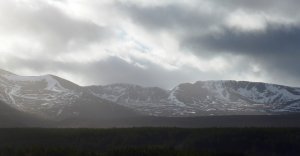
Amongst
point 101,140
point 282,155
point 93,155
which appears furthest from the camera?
point 101,140

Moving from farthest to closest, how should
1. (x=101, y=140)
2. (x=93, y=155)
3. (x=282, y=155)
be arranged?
(x=101, y=140) < (x=282, y=155) < (x=93, y=155)

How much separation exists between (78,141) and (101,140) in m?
8.19

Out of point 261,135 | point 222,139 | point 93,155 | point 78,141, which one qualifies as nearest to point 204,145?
point 222,139

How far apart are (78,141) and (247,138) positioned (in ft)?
195

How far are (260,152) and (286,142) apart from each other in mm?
12513

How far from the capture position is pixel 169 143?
19012 centimetres

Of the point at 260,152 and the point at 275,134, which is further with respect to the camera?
the point at 275,134

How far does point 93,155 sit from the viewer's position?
111250mm

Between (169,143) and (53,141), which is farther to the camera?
(169,143)

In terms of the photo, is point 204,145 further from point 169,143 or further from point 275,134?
point 275,134

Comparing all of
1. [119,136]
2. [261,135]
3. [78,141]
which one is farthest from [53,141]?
A: [261,135]

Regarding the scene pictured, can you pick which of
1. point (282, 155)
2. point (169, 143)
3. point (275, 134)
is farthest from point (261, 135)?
point (169, 143)

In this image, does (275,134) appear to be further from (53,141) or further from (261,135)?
(53,141)

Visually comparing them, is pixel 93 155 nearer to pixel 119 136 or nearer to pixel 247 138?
pixel 119 136
